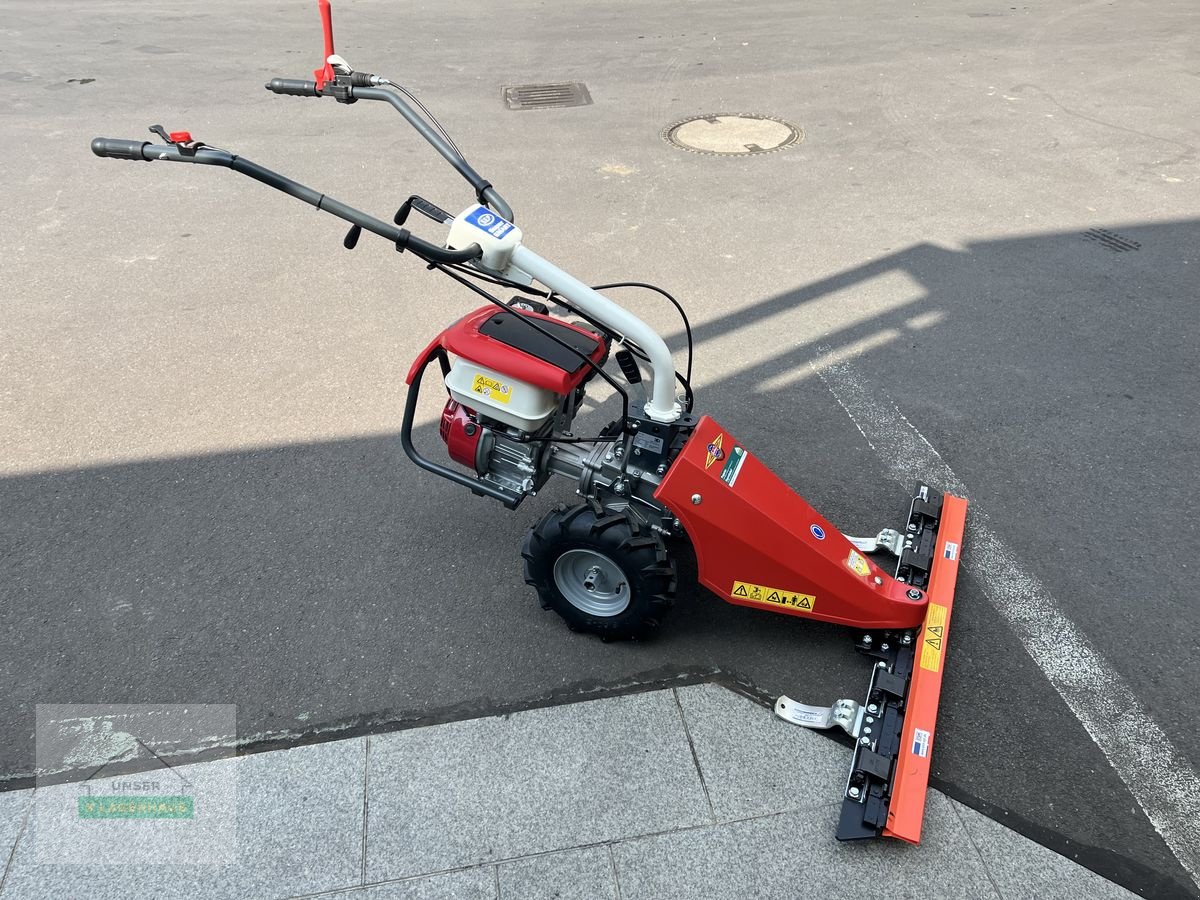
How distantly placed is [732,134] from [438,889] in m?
7.25

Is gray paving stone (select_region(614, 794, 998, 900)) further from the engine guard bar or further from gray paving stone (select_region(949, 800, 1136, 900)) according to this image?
the engine guard bar

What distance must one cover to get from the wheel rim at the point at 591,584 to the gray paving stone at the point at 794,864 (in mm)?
895

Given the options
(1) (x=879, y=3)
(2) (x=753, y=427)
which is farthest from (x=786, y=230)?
(1) (x=879, y=3)

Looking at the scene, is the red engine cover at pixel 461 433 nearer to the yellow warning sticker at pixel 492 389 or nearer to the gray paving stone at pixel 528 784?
the yellow warning sticker at pixel 492 389

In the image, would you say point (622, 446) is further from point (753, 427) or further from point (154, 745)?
point (154, 745)

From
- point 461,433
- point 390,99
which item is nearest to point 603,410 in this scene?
point 461,433

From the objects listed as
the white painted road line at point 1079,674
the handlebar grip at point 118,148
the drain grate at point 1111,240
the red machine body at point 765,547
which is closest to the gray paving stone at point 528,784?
the red machine body at point 765,547

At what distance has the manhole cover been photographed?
789 cm

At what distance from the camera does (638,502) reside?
333 cm

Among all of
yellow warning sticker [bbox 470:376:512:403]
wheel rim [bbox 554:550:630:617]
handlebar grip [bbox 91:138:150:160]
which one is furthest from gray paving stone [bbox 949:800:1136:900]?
handlebar grip [bbox 91:138:150:160]

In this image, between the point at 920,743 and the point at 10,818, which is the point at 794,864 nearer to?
the point at 920,743

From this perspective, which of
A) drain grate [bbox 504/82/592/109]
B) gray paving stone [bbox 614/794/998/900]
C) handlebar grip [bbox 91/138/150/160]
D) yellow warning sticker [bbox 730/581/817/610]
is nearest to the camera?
handlebar grip [bbox 91/138/150/160]

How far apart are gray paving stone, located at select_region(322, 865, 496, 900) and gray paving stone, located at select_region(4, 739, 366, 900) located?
61 millimetres

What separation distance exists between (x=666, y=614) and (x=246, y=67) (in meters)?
9.83
